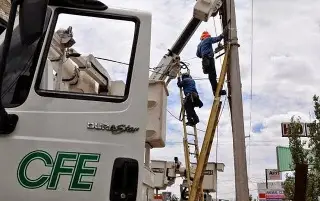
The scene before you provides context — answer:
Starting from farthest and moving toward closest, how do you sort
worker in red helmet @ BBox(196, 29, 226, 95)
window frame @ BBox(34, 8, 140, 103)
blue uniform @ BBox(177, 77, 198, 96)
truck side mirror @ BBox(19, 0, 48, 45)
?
worker in red helmet @ BBox(196, 29, 226, 95)
blue uniform @ BBox(177, 77, 198, 96)
window frame @ BBox(34, 8, 140, 103)
truck side mirror @ BBox(19, 0, 48, 45)

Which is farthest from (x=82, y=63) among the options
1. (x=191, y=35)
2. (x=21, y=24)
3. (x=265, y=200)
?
(x=265, y=200)

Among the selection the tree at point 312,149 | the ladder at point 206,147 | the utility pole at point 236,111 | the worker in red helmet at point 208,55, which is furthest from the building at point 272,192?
the ladder at point 206,147

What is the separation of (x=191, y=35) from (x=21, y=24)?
233 inches

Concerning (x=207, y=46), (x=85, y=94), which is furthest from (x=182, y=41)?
(x=85, y=94)

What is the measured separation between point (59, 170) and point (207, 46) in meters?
4.16

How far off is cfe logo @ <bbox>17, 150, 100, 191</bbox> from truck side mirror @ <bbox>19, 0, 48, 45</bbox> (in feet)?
2.51

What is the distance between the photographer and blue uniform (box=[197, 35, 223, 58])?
6.71 m

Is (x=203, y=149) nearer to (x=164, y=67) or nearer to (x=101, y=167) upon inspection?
(x=164, y=67)

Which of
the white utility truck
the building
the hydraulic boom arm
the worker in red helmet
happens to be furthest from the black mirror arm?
the building

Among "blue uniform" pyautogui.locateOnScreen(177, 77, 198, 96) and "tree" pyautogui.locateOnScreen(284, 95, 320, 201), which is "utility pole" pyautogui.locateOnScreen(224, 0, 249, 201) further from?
"tree" pyautogui.locateOnScreen(284, 95, 320, 201)

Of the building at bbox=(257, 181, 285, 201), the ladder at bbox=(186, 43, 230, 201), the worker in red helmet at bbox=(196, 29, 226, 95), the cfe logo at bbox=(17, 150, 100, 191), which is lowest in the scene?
the cfe logo at bbox=(17, 150, 100, 191)

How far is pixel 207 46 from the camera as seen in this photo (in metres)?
6.74

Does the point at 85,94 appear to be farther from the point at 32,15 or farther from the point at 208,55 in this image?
the point at 208,55

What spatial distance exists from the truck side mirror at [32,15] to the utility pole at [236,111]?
3.72 metres
